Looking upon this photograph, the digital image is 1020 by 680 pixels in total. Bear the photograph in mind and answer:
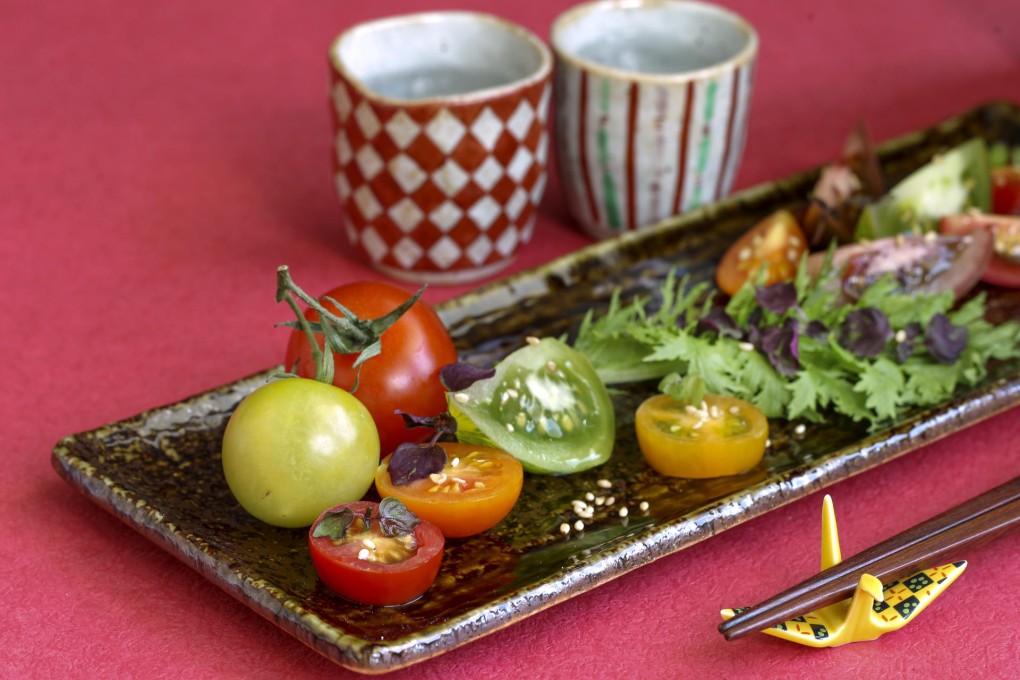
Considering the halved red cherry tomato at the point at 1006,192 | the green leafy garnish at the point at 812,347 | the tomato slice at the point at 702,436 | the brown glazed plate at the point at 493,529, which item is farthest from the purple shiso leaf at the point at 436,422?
the halved red cherry tomato at the point at 1006,192

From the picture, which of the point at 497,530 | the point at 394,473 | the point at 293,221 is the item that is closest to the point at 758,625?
the point at 497,530

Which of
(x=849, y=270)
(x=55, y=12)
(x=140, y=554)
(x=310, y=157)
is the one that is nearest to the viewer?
(x=140, y=554)

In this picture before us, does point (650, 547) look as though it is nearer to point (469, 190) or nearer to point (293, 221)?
point (469, 190)

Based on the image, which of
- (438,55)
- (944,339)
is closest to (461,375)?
(944,339)

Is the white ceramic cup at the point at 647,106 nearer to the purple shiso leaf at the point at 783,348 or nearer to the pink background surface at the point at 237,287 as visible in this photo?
the pink background surface at the point at 237,287

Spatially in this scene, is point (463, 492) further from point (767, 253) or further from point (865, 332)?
point (767, 253)

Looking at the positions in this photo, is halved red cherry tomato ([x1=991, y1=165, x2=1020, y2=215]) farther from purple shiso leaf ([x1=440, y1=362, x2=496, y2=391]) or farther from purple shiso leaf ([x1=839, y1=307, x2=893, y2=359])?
purple shiso leaf ([x1=440, y1=362, x2=496, y2=391])
